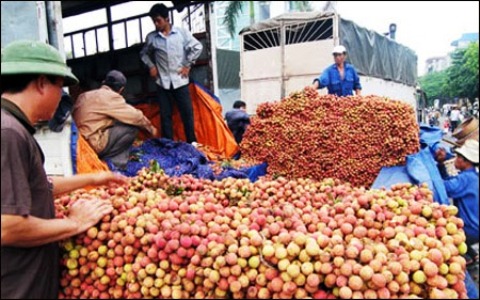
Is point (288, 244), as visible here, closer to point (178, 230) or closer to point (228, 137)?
point (178, 230)

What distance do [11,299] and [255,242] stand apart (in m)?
0.94

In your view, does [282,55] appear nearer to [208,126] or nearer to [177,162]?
[208,126]

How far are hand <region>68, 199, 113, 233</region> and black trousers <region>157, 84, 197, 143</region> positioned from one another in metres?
3.43

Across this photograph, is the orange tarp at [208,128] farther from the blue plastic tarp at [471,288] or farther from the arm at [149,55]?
the blue plastic tarp at [471,288]

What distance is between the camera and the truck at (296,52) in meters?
9.91

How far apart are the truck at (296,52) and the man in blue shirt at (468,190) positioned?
7.60 metres

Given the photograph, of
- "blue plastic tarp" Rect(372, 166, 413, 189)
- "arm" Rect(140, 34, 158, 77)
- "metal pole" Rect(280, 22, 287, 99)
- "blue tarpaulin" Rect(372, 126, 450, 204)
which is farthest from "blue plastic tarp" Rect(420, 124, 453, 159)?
"metal pole" Rect(280, 22, 287, 99)

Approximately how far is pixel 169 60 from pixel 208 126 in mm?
1131

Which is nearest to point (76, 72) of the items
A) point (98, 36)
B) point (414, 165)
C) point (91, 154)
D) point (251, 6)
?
point (98, 36)

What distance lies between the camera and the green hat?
1556 mm

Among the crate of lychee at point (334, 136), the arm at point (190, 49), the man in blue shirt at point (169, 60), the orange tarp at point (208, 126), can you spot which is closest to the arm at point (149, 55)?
the man in blue shirt at point (169, 60)

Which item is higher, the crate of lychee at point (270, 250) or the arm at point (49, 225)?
the arm at point (49, 225)

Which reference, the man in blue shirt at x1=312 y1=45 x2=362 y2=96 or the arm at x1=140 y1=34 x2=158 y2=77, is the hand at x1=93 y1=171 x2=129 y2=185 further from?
the man in blue shirt at x1=312 y1=45 x2=362 y2=96

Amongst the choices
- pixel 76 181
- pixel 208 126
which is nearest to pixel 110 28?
pixel 208 126
